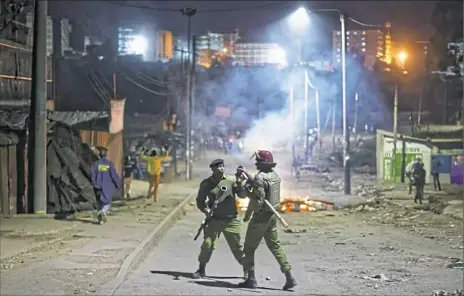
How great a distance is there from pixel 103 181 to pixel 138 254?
4.22 metres

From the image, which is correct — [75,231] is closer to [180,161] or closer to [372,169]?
[372,169]

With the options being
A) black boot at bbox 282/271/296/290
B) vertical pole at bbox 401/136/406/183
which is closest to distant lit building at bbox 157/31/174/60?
vertical pole at bbox 401/136/406/183

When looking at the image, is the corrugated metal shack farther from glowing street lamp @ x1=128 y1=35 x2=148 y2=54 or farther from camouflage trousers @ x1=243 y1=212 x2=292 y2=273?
glowing street lamp @ x1=128 y1=35 x2=148 y2=54

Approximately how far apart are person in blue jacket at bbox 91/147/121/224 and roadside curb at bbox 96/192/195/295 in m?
1.36

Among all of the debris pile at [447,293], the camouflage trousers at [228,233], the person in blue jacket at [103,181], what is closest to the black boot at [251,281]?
the camouflage trousers at [228,233]

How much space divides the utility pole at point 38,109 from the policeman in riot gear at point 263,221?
7.94m

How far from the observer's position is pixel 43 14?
16219 millimetres

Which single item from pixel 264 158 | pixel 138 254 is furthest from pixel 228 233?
pixel 138 254

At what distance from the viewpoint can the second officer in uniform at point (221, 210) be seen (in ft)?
33.4

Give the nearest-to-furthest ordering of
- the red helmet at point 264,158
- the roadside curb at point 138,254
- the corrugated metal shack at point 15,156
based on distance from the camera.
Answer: the roadside curb at point 138,254 < the red helmet at point 264,158 < the corrugated metal shack at point 15,156

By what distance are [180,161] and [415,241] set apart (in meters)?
39.1

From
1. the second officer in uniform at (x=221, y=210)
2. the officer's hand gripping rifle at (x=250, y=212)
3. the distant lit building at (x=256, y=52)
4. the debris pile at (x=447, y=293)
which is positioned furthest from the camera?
the distant lit building at (x=256, y=52)

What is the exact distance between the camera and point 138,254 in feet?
40.3

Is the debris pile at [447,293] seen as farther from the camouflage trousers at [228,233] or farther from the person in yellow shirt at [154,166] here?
the person in yellow shirt at [154,166]
